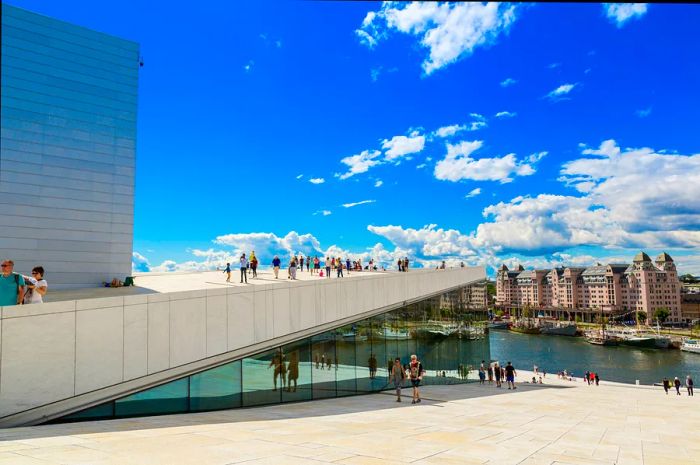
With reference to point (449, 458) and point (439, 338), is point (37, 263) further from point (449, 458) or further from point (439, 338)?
point (439, 338)

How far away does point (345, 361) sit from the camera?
18.7m

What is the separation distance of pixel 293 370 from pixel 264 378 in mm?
1436

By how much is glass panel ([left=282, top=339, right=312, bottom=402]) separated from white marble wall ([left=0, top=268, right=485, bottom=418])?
0.70 metres

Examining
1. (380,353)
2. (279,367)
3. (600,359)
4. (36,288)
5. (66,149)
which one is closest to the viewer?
(36,288)

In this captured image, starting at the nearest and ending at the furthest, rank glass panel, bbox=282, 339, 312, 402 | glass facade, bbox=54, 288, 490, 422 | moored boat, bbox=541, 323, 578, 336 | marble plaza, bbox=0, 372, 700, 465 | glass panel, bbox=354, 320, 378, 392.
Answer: marble plaza, bbox=0, 372, 700, 465 < glass facade, bbox=54, 288, 490, 422 < glass panel, bbox=282, 339, 312, 402 < glass panel, bbox=354, 320, 378, 392 < moored boat, bbox=541, 323, 578, 336

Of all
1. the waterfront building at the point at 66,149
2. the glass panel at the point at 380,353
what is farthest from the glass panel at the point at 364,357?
the waterfront building at the point at 66,149

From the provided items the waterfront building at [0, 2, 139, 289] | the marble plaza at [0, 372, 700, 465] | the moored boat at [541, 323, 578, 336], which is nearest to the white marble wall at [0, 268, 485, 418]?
the marble plaza at [0, 372, 700, 465]

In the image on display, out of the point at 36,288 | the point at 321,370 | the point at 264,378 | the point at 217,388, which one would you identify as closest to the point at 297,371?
the point at 321,370

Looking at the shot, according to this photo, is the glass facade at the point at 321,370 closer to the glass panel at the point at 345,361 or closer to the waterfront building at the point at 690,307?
the glass panel at the point at 345,361

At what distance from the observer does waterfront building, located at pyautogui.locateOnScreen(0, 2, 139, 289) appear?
18.2 meters

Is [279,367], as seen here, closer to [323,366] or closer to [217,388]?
[323,366]

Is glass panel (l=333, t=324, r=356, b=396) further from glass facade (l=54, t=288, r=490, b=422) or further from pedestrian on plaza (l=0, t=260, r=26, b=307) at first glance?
pedestrian on plaza (l=0, t=260, r=26, b=307)

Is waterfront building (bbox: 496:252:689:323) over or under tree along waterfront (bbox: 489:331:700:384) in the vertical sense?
over

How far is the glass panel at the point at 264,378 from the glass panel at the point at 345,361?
10.1 ft
